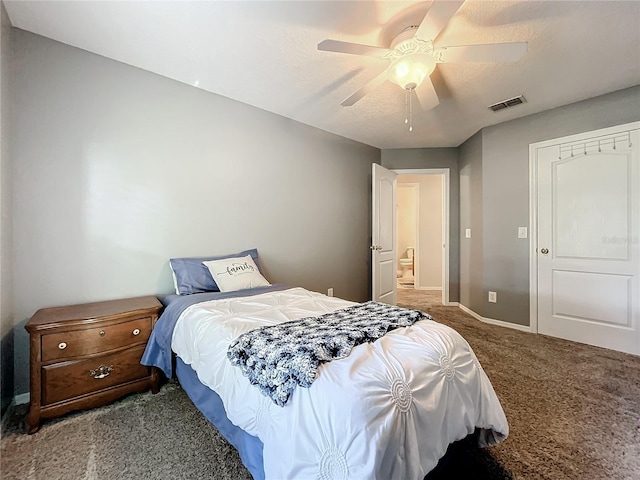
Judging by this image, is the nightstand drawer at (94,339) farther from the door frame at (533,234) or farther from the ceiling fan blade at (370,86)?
Answer: the door frame at (533,234)

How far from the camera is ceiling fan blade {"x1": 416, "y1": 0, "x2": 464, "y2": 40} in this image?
124 centimetres

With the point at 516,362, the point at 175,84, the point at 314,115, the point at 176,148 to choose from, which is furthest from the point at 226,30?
the point at 516,362

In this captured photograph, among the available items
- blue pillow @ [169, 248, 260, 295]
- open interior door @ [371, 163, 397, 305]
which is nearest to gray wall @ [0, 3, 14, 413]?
blue pillow @ [169, 248, 260, 295]

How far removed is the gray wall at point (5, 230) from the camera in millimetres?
1616

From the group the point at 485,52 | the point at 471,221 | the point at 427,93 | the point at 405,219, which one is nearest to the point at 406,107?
the point at 427,93

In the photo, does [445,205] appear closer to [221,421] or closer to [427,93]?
[427,93]

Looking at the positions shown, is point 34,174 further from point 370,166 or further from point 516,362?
point 516,362

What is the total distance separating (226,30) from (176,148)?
3.44 ft

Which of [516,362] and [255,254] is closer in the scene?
[516,362]

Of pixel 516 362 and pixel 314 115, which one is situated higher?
pixel 314 115

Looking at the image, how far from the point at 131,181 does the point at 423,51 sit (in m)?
2.27

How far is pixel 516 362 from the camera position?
2.43 m

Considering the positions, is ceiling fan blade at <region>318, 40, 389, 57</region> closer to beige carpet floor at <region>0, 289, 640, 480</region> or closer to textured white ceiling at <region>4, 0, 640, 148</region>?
textured white ceiling at <region>4, 0, 640, 148</region>

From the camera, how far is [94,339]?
1707mm
